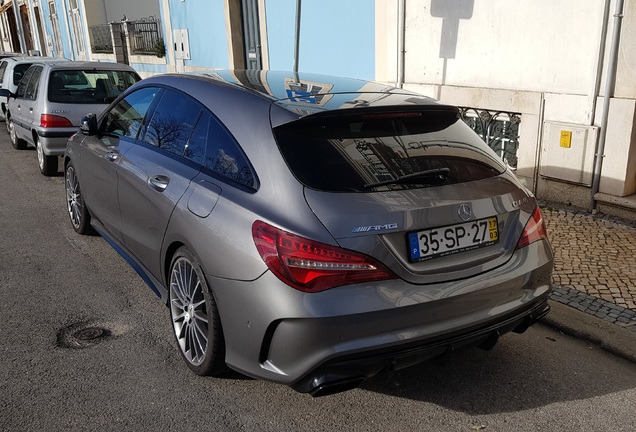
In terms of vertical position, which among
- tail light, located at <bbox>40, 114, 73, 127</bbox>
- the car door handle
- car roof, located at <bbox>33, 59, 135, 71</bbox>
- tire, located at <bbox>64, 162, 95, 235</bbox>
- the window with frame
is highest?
the window with frame

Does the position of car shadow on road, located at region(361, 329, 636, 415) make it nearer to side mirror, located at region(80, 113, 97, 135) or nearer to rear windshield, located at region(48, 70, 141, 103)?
side mirror, located at region(80, 113, 97, 135)

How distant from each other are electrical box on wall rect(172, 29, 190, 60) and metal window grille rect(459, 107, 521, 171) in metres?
9.17

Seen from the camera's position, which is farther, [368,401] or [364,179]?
[368,401]

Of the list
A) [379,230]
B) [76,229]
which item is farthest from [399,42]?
[379,230]

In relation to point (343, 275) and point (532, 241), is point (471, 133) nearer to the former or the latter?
point (532, 241)

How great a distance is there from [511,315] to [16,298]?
138 inches

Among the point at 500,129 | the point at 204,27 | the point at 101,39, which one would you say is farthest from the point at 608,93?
the point at 101,39

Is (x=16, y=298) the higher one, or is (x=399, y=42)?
(x=399, y=42)

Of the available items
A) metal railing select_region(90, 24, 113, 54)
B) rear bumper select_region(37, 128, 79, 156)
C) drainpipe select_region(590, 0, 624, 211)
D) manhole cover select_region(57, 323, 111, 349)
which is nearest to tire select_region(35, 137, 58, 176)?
rear bumper select_region(37, 128, 79, 156)

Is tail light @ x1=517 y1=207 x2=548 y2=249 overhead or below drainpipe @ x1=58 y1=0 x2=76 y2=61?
below

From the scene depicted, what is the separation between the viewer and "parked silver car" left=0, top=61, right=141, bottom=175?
8180mm

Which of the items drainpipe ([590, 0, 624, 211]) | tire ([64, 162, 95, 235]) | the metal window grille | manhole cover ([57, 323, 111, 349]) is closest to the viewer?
manhole cover ([57, 323, 111, 349])

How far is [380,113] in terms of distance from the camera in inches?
120

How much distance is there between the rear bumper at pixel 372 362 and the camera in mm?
2582
